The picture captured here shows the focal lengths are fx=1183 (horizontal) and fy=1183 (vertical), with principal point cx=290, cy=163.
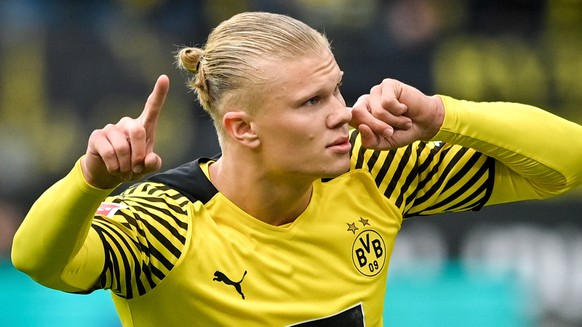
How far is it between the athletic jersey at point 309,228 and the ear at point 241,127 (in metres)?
0.18

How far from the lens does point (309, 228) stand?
140 inches

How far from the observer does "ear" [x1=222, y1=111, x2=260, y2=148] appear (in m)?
3.41

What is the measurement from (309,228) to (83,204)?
829 millimetres

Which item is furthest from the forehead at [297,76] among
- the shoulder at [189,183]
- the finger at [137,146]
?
the finger at [137,146]

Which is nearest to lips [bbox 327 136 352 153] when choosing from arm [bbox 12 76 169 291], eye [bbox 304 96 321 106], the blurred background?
eye [bbox 304 96 321 106]

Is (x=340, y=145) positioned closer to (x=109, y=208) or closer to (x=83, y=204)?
(x=109, y=208)

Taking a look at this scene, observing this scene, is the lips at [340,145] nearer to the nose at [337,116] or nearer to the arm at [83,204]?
the nose at [337,116]

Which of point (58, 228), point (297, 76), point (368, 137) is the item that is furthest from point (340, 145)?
point (58, 228)

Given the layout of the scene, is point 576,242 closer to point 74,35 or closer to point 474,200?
point 74,35

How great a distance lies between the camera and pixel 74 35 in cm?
759

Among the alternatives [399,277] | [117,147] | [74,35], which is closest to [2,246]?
[74,35]

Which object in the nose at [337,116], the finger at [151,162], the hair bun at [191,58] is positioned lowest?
the finger at [151,162]

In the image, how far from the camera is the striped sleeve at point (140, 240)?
10.3ft

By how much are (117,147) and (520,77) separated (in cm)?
529
